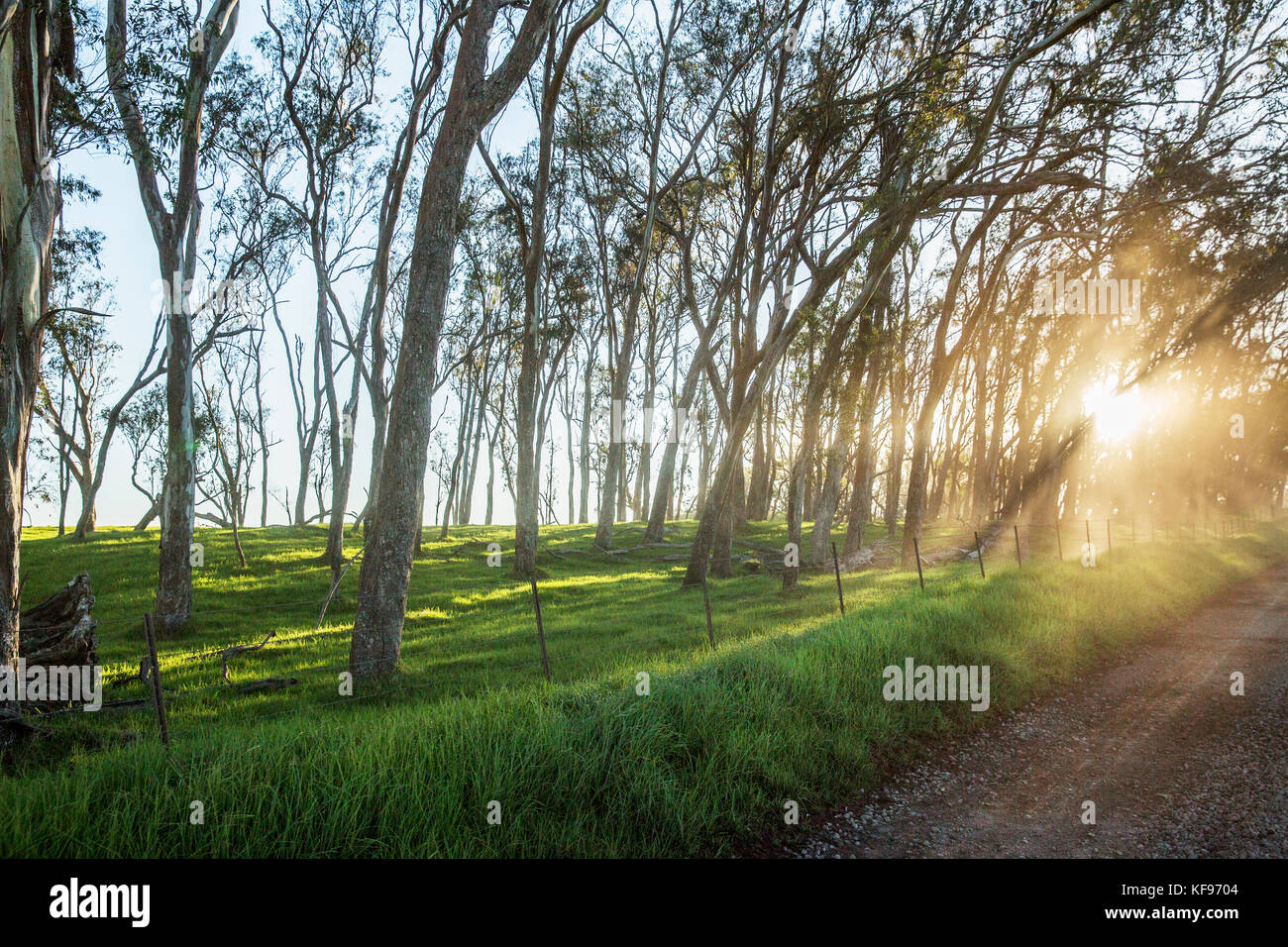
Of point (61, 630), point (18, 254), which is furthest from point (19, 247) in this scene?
point (61, 630)

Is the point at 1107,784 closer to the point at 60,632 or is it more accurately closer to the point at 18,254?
the point at 60,632

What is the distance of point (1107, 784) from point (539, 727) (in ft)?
14.1

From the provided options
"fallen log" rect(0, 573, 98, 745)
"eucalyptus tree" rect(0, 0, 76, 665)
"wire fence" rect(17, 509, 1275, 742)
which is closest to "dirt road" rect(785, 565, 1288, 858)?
"wire fence" rect(17, 509, 1275, 742)

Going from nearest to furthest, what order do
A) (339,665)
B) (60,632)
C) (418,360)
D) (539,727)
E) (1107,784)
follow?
(539,727), (1107,784), (60,632), (418,360), (339,665)

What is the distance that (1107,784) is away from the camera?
502 centimetres

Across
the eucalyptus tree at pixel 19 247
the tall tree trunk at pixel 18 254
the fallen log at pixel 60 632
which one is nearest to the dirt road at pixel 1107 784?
the tall tree trunk at pixel 18 254

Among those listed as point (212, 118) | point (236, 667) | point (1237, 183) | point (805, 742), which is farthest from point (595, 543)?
point (1237, 183)

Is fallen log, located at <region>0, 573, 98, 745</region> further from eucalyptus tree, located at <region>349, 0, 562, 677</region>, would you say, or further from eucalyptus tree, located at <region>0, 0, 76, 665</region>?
eucalyptus tree, located at <region>349, 0, 562, 677</region>

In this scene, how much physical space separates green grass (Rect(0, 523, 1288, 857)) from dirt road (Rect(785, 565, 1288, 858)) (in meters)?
0.37

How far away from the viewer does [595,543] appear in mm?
22031

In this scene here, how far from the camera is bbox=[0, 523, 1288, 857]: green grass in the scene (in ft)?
11.4

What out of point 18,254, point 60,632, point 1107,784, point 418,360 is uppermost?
point 18,254

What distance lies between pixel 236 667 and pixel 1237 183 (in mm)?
20905
